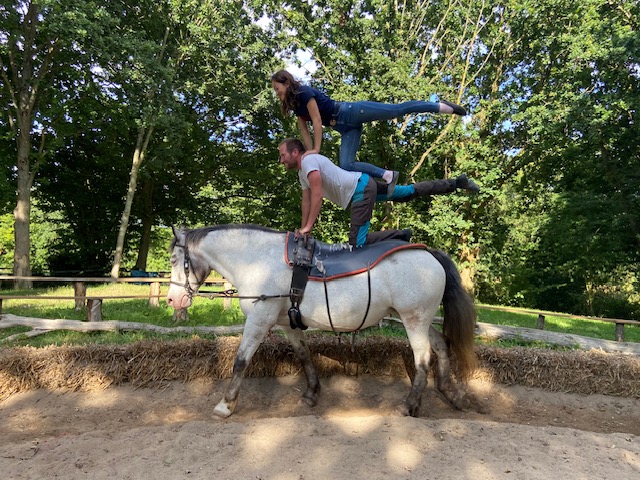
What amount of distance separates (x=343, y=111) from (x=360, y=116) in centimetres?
17

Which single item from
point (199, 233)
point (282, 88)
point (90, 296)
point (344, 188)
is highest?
point (282, 88)

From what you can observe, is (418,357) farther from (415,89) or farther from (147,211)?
(147,211)

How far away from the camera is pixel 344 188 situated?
370cm


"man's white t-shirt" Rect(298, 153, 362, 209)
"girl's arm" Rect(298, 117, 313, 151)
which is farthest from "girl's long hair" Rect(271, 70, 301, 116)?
"man's white t-shirt" Rect(298, 153, 362, 209)

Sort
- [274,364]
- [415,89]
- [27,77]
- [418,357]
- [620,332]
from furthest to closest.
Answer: [27,77]
[415,89]
[620,332]
[274,364]
[418,357]

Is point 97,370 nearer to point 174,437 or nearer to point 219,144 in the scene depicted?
point 174,437

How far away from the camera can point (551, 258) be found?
21.1 m

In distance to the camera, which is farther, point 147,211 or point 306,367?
point 147,211

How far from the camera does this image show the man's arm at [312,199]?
351 centimetres

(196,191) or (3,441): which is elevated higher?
(196,191)

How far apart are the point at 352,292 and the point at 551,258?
21189mm

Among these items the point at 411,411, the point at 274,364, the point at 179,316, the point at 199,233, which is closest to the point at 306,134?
the point at 199,233

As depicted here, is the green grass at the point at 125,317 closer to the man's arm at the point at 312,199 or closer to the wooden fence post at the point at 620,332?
the wooden fence post at the point at 620,332

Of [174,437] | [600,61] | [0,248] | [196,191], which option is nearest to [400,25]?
[600,61]
